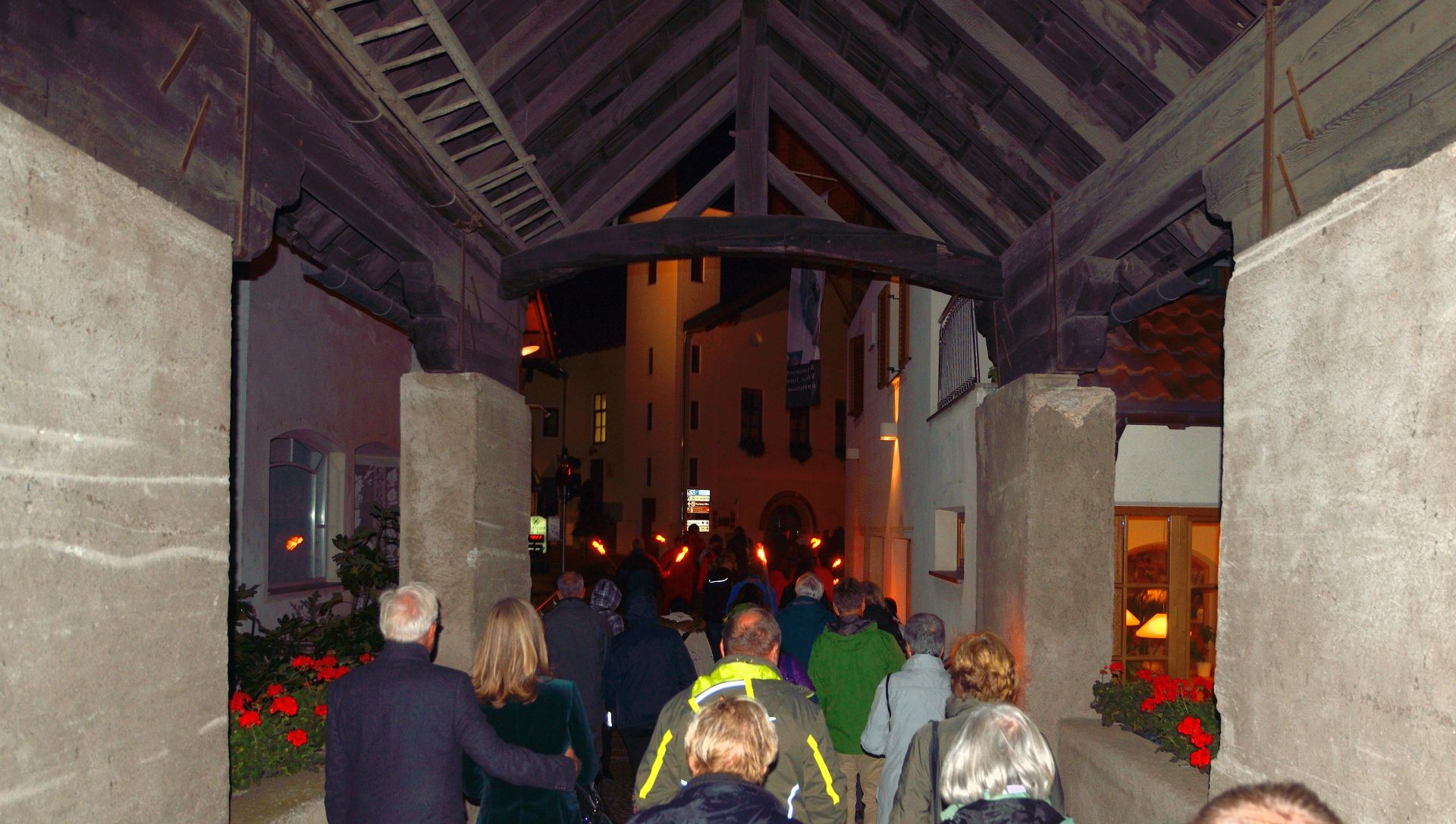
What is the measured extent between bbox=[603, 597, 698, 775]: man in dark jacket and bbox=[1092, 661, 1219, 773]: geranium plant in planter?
8.05 ft

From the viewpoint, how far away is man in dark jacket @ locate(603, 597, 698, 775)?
6.46m

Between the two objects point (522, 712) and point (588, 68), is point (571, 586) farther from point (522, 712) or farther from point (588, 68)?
point (588, 68)

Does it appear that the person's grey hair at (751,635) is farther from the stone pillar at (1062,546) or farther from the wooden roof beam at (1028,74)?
the wooden roof beam at (1028,74)

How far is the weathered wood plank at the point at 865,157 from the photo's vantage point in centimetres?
806

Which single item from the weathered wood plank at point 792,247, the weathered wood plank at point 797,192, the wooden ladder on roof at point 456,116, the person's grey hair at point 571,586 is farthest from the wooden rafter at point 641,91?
the person's grey hair at point 571,586

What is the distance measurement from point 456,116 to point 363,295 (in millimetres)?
1671

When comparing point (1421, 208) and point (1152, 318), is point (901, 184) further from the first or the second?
point (1421, 208)

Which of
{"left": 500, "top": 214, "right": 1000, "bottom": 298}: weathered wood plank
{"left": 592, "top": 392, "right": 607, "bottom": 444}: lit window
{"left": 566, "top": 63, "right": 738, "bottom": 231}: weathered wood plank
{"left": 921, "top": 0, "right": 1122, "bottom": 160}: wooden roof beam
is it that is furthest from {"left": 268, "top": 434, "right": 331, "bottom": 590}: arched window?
{"left": 592, "top": 392, "right": 607, "bottom": 444}: lit window

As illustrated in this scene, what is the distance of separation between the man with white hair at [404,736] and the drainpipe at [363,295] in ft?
12.5

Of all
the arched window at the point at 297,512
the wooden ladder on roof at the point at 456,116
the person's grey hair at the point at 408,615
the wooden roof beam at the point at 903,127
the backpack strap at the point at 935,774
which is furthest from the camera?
the arched window at the point at 297,512

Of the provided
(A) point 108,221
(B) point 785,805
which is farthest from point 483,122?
(B) point 785,805

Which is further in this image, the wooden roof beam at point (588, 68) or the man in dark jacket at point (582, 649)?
the wooden roof beam at point (588, 68)

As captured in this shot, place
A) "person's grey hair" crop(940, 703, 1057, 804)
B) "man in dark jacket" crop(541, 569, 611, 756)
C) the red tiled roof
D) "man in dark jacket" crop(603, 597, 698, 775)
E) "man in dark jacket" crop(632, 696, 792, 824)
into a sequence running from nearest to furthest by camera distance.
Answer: "man in dark jacket" crop(632, 696, 792, 824) < "person's grey hair" crop(940, 703, 1057, 804) < "man in dark jacket" crop(541, 569, 611, 756) < "man in dark jacket" crop(603, 597, 698, 775) < the red tiled roof

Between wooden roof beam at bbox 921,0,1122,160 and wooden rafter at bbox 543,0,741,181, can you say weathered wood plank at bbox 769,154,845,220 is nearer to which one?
wooden rafter at bbox 543,0,741,181
